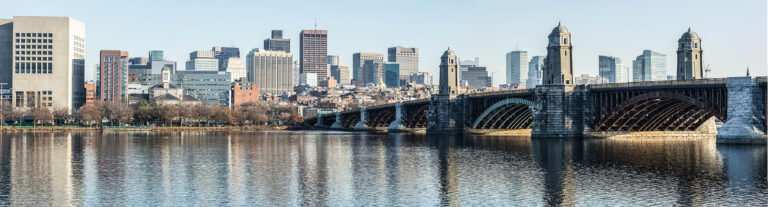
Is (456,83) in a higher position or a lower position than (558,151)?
higher

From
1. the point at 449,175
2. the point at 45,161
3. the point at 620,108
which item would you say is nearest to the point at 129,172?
the point at 45,161

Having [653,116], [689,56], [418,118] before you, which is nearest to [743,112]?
[653,116]

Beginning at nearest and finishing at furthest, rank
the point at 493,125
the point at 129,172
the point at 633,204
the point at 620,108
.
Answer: the point at 633,204, the point at 129,172, the point at 620,108, the point at 493,125

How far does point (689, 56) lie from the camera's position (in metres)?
117

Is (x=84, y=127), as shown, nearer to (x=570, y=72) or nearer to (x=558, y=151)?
(x=570, y=72)

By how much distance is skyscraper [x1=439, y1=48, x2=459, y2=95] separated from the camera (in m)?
159

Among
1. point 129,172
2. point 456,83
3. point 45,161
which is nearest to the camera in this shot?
point 129,172

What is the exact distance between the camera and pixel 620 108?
11075 cm

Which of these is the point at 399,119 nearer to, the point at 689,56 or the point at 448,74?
the point at 448,74

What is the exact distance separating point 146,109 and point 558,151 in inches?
5130

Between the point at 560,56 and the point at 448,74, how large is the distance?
4098 centimetres

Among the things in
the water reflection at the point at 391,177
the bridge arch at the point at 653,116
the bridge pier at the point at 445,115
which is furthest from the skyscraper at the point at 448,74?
the water reflection at the point at 391,177

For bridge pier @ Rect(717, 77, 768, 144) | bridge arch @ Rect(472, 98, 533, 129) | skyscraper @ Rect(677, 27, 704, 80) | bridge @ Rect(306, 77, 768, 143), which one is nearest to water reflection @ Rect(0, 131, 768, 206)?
bridge pier @ Rect(717, 77, 768, 144)

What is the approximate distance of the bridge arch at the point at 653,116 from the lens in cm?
10944
